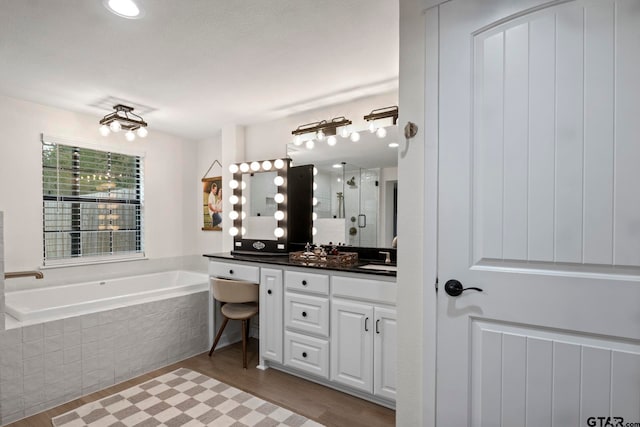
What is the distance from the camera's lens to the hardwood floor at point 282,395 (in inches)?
84.7

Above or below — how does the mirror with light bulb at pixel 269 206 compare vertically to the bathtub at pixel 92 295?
above

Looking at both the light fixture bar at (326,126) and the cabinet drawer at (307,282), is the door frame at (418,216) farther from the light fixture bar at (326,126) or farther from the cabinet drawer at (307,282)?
the light fixture bar at (326,126)

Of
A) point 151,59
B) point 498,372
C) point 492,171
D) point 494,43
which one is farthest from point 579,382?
point 151,59

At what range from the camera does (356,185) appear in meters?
2.96

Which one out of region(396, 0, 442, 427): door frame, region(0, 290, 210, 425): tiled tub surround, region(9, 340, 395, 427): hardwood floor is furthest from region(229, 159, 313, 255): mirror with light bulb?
region(396, 0, 442, 427): door frame

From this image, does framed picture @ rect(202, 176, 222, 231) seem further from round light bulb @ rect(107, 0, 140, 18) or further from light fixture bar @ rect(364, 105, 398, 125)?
round light bulb @ rect(107, 0, 140, 18)

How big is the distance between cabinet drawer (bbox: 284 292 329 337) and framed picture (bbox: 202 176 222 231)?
188 centimetres

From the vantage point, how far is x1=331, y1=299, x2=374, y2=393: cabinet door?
2.26 metres

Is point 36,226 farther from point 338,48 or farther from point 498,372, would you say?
point 498,372

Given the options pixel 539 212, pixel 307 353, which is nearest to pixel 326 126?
pixel 307 353

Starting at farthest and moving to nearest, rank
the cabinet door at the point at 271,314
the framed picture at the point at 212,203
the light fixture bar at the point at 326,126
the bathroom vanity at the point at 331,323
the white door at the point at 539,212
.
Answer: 1. the framed picture at the point at 212,203
2. the light fixture bar at the point at 326,126
3. the cabinet door at the point at 271,314
4. the bathroom vanity at the point at 331,323
5. the white door at the point at 539,212

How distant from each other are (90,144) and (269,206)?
1.95m

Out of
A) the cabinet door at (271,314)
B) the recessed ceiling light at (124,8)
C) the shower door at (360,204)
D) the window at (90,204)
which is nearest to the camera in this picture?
the recessed ceiling light at (124,8)

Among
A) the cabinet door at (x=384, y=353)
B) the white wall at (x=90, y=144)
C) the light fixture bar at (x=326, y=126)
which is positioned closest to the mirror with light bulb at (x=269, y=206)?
the light fixture bar at (x=326, y=126)
